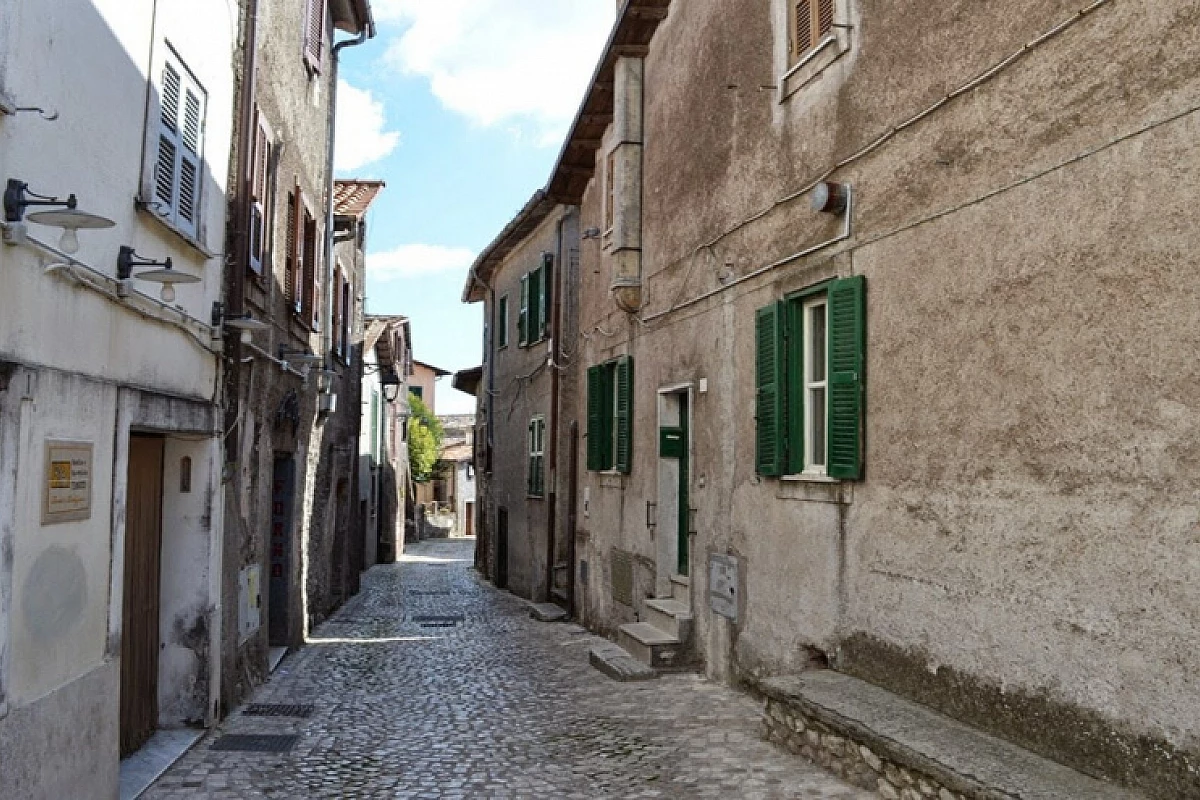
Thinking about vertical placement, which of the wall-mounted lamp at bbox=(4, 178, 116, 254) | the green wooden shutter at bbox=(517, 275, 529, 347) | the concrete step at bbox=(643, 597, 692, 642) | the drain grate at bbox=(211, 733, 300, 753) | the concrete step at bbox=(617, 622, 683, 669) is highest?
the green wooden shutter at bbox=(517, 275, 529, 347)

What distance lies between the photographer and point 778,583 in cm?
832

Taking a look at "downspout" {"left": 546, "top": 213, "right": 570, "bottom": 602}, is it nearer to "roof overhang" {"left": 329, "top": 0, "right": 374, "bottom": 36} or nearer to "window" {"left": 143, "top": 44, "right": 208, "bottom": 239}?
"roof overhang" {"left": 329, "top": 0, "right": 374, "bottom": 36}

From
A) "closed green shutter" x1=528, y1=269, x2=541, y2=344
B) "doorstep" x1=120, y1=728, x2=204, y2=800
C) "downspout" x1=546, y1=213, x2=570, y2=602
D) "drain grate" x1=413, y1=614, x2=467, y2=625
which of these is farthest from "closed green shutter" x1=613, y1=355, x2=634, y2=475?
"doorstep" x1=120, y1=728, x2=204, y2=800

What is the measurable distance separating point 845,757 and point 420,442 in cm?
4048

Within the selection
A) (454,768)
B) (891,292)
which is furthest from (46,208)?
(891,292)

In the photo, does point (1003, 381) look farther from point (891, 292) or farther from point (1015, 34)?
point (1015, 34)

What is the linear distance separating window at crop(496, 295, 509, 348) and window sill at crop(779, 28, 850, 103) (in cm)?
1331

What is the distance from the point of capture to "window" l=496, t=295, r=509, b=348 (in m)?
21.3

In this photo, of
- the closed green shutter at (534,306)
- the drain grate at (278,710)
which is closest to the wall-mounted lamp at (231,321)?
the drain grate at (278,710)

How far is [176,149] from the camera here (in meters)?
7.24

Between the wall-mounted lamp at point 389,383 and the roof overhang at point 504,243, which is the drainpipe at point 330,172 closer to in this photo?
the roof overhang at point 504,243

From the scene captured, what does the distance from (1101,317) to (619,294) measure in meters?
7.60

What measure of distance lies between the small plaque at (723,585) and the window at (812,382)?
45.8 inches

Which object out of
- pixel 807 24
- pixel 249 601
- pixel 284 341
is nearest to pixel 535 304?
pixel 284 341
